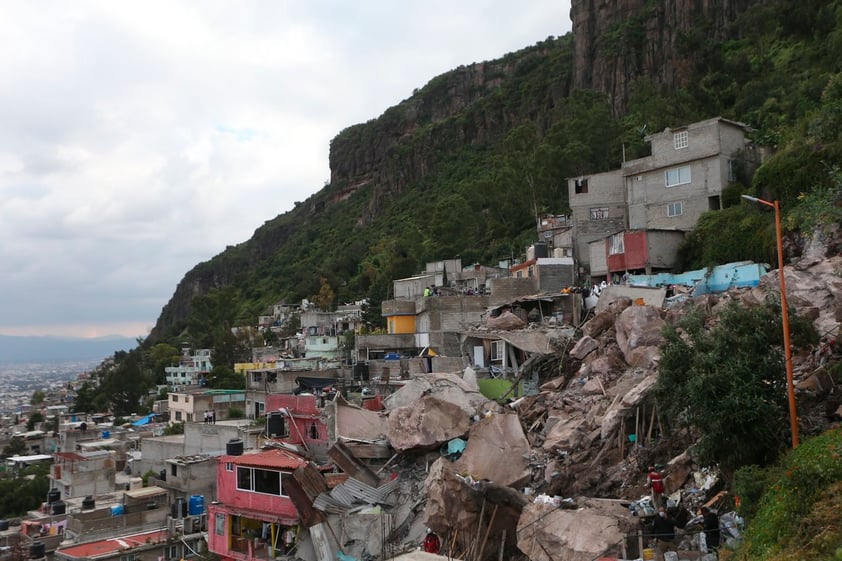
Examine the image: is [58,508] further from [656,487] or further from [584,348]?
[656,487]

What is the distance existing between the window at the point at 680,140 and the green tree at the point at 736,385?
16.8 metres

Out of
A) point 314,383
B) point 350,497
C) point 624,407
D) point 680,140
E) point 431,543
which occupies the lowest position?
point 431,543

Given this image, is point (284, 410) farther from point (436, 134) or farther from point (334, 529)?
point (436, 134)

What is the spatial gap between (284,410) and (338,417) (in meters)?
3.02

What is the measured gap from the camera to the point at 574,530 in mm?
11117

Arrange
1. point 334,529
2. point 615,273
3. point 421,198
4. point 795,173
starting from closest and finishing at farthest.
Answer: point 334,529 < point 795,173 < point 615,273 < point 421,198

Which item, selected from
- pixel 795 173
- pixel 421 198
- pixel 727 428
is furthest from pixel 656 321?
pixel 421 198

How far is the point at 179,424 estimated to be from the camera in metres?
38.3

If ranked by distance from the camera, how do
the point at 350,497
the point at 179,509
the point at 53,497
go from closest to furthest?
the point at 350,497, the point at 179,509, the point at 53,497

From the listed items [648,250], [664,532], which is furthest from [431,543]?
[648,250]

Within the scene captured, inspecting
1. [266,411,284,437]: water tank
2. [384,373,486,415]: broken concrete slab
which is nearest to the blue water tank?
[266,411,284,437]: water tank

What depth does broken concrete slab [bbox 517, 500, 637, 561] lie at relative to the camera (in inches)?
→ 419

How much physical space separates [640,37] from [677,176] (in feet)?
140

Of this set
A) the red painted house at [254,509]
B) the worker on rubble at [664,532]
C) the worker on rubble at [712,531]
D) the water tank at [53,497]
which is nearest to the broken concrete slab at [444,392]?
the red painted house at [254,509]
